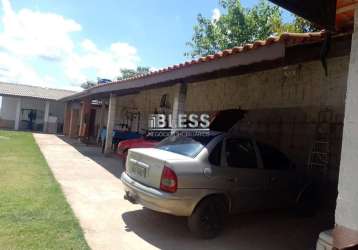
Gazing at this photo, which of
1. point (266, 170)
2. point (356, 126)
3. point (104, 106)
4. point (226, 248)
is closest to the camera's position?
point (356, 126)

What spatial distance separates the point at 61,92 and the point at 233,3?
2163 cm

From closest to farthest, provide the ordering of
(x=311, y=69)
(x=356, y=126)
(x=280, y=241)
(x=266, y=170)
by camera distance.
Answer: (x=356, y=126) < (x=280, y=241) < (x=266, y=170) < (x=311, y=69)

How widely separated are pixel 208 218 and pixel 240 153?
4.12 ft

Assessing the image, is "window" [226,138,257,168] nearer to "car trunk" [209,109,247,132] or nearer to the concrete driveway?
the concrete driveway

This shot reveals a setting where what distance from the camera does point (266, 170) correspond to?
5.98m

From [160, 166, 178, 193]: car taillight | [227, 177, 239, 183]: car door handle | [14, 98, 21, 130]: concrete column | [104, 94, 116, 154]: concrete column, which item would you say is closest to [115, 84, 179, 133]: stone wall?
[104, 94, 116, 154]: concrete column

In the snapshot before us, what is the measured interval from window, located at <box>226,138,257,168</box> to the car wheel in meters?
0.68

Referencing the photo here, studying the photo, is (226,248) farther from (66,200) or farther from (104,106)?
(104,106)

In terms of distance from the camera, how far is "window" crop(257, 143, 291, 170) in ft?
20.0

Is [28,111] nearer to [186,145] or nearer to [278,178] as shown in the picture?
[186,145]

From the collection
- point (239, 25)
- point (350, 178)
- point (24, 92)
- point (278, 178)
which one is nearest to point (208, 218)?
point (278, 178)

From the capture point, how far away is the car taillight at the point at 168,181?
482cm

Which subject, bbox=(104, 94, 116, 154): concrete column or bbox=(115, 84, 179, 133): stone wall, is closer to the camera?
bbox=(115, 84, 179, 133): stone wall

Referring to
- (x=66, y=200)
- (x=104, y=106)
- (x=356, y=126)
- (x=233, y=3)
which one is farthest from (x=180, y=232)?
(x=233, y=3)
